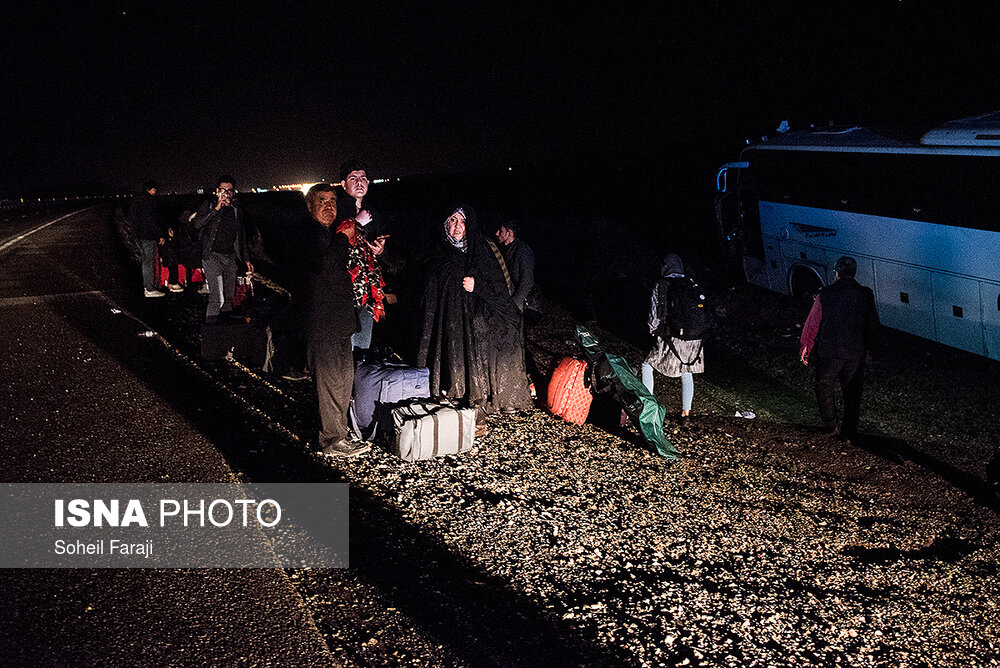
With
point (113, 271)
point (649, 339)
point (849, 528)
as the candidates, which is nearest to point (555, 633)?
point (849, 528)

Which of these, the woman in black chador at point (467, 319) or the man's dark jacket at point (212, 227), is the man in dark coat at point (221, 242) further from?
the woman in black chador at point (467, 319)

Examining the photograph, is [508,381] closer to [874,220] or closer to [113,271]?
[874,220]

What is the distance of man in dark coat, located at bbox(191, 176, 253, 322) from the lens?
31.7 ft

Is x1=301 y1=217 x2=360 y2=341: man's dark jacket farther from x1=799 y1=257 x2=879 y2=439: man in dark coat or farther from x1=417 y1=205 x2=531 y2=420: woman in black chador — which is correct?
x1=799 y1=257 x2=879 y2=439: man in dark coat

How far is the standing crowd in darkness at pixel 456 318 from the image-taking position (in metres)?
5.88

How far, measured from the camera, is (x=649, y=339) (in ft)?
37.9

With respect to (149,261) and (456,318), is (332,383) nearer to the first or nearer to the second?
(456,318)

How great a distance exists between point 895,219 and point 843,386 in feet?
18.0

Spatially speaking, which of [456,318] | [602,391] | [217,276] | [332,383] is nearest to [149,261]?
[217,276]

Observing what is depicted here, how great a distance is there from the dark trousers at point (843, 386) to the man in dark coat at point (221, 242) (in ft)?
24.0

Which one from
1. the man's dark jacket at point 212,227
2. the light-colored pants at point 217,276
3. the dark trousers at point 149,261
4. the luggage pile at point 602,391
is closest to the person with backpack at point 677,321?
the luggage pile at point 602,391

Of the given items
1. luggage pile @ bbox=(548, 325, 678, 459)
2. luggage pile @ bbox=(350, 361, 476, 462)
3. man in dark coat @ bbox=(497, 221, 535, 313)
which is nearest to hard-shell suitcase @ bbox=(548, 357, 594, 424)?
luggage pile @ bbox=(548, 325, 678, 459)

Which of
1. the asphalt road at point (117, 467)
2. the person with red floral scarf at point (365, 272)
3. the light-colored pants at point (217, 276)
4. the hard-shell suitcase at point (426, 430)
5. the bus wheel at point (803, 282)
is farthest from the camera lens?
the bus wheel at point (803, 282)

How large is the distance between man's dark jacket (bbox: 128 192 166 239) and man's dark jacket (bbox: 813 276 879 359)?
34.3 ft
